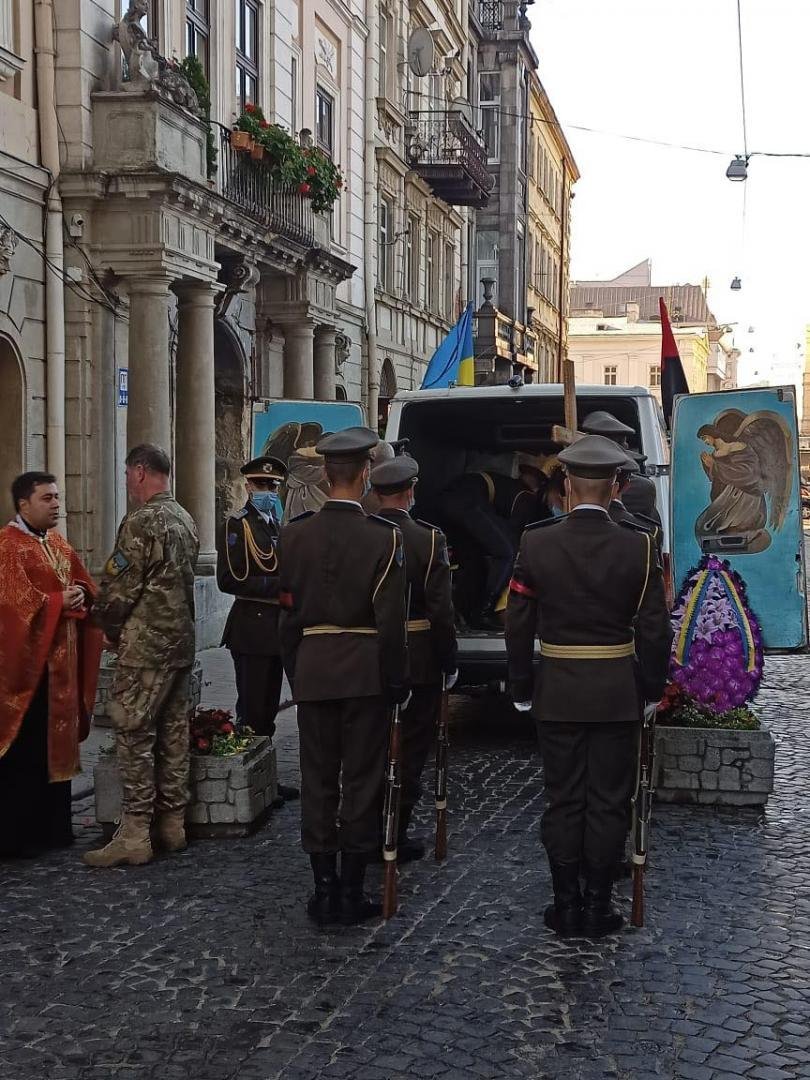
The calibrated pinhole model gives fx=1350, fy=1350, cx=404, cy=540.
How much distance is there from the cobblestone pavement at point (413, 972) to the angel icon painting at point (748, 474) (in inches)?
103

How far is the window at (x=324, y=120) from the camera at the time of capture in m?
20.6

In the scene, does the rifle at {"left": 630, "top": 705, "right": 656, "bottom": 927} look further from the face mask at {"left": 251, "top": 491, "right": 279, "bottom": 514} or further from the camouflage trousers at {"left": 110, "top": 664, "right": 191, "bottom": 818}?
the face mask at {"left": 251, "top": 491, "right": 279, "bottom": 514}

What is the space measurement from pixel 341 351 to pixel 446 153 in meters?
8.55

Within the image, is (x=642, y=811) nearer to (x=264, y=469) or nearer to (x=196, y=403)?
(x=264, y=469)

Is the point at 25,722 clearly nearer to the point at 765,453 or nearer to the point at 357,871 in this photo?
the point at 357,871

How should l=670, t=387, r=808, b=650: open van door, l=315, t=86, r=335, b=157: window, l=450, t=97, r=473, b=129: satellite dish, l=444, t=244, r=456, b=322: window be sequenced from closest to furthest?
l=670, t=387, r=808, b=650: open van door
l=315, t=86, r=335, b=157: window
l=450, t=97, r=473, b=129: satellite dish
l=444, t=244, r=456, b=322: window

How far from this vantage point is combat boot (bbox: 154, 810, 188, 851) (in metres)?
6.41

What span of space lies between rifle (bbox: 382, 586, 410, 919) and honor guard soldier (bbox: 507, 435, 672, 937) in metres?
0.59

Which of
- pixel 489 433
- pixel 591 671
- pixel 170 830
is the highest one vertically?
pixel 489 433

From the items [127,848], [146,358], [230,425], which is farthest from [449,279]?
[127,848]

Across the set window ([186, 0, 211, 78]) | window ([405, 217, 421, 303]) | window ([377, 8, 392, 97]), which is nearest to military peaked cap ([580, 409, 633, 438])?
window ([186, 0, 211, 78])

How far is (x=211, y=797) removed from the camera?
6.65 meters

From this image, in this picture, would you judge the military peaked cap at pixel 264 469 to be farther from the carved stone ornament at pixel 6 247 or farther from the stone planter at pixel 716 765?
the carved stone ornament at pixel 6 247

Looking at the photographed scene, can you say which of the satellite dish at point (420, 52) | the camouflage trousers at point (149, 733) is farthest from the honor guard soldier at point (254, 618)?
the satellite dish at point (420, 52)
